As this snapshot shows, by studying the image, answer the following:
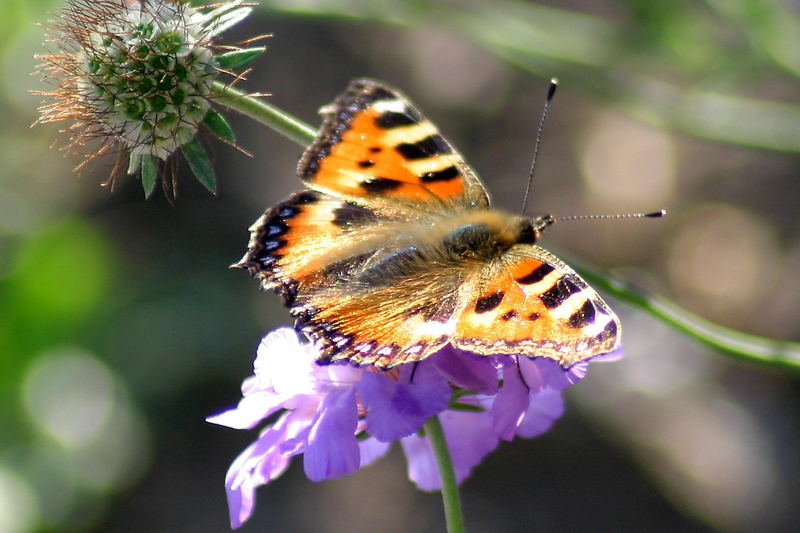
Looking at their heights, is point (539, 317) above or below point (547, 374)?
above

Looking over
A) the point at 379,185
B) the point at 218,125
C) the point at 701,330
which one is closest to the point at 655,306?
the point at 701,330

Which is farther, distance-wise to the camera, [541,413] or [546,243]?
[546,243]

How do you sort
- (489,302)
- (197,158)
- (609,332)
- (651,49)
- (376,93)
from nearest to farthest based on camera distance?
(609,332), (489,302), (197,158), (376,93), (651,49)

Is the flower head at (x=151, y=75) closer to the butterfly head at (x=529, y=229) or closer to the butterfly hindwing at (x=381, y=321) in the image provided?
the butterfly hindwing at (x=381, y=321)

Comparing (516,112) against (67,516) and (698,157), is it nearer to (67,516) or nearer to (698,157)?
(698,157)

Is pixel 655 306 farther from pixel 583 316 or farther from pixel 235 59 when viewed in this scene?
pixel 235 59

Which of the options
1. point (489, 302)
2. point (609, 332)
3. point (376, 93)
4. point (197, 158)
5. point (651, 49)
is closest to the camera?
point (609, 332)

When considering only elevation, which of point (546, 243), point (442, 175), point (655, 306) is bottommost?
point (546, 243)
